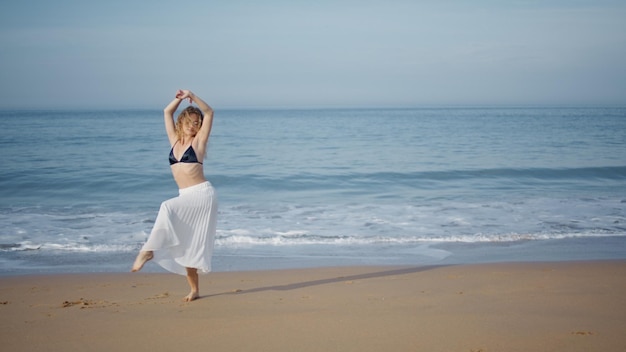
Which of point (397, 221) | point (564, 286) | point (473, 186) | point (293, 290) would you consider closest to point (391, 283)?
point (293, 290)

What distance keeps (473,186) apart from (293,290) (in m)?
12.4

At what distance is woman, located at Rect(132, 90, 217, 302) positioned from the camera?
218 inches

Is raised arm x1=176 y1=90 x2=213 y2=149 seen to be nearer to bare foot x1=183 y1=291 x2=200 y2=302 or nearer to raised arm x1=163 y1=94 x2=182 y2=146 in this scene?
raised arm x1=163 y1=94 x2=182 y2=146

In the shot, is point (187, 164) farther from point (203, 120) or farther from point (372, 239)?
point (372, 239)

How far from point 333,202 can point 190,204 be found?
9.14m

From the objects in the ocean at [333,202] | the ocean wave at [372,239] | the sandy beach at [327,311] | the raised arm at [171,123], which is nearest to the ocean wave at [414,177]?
the ocean at [333,202]

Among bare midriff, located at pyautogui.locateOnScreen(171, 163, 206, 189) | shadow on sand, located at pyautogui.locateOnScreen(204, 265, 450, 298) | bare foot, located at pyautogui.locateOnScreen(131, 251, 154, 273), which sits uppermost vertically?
bare midriff, located at pyautogui.locateOnScreen(171, 163, 206, 189)

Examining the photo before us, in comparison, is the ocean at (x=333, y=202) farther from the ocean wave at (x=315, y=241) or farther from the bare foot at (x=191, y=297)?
the bare foot at (x=191, y=297)

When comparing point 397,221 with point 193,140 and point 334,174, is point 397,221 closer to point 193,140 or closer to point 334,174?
point 193,140

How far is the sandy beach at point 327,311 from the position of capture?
4.34 m

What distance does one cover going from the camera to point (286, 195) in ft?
53.1

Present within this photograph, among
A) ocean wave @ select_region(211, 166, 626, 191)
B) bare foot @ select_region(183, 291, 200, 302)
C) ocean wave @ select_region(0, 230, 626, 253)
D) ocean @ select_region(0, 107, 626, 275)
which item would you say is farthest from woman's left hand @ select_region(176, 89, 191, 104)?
ocean wave @ select_region(211, 166, 626, 191)

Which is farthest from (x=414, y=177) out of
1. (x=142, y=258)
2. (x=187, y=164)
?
(x=142, y=258)

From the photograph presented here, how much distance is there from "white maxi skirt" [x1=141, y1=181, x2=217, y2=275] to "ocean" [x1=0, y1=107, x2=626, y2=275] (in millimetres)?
2175
